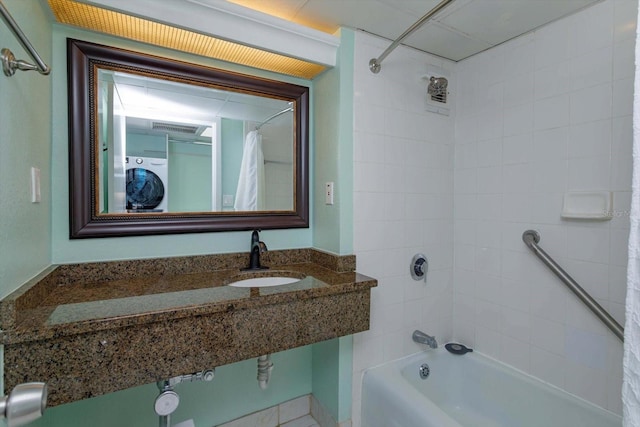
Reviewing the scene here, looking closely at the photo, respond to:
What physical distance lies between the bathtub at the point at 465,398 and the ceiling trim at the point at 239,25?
168 cm

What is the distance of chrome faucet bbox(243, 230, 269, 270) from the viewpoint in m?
1.48

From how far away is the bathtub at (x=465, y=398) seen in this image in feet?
4.29

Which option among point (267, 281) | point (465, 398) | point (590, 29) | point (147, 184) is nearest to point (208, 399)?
point (267, 281)

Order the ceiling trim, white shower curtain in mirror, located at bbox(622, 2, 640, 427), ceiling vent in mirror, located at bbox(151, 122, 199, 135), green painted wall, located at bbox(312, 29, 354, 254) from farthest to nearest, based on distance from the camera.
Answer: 1. green painted wall, located at bbox(312, 29, 354, 254)
2. ceiling vent in mirror, located at bbox(151, 122, 199, 135)
3. the ceiling trim
4. white shower curtain in mirror, located at bbox(622, 2, 640, 427)

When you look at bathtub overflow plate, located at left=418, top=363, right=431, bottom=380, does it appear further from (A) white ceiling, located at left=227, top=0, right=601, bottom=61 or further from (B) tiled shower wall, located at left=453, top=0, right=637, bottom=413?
(A) white ceiling, located at left=227, top=0, right=601, bottom=61

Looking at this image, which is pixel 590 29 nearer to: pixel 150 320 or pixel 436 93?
pixel 436 93

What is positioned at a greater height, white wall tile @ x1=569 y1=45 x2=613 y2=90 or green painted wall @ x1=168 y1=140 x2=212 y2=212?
white wall tile @ x1=569 y1=45 x2=613 y2=90

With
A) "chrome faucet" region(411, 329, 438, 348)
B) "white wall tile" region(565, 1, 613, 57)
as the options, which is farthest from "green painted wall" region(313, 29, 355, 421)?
"white wall tile" region(565, 1, 613, 57)

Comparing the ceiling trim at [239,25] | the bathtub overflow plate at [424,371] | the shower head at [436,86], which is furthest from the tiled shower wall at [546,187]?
the ceiling trim at [239,25]

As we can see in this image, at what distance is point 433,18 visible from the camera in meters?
1.44

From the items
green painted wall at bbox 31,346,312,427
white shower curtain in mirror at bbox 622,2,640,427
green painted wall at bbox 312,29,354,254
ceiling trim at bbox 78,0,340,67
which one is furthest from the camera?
green painted wall at bbox 312,29,354,254

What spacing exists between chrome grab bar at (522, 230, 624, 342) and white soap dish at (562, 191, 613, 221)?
19 cm

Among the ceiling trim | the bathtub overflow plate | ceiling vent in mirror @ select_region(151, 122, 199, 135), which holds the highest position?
the ceiling trim

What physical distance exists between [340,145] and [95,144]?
110 cm
